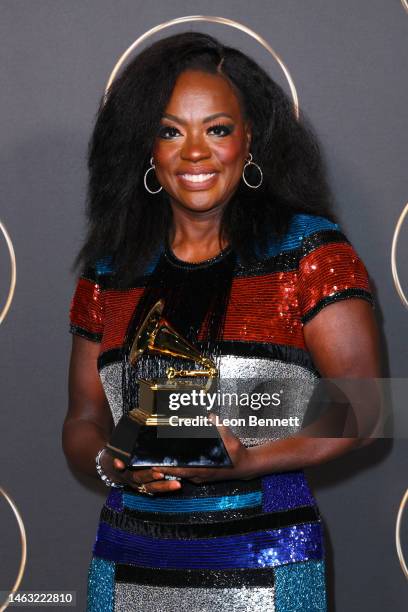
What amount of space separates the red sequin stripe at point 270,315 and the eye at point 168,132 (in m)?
0.30

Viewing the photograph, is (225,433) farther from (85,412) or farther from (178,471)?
Answer: (85,412)

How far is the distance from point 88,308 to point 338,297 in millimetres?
511

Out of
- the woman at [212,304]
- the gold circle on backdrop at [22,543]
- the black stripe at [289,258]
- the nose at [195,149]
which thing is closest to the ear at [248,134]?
the woman at [212,304]

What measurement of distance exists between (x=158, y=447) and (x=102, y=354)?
14.4 inches

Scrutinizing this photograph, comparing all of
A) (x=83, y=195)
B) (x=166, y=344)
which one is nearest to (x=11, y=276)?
(x=83, y=195)

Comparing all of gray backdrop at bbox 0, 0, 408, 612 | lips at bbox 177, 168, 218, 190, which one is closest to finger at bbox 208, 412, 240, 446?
lips at bbox 177, 168, 218, 190

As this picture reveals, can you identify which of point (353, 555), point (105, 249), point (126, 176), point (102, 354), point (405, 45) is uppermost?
point (405, 45)

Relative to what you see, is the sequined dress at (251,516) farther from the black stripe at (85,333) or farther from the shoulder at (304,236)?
the black stripe at (85,333)

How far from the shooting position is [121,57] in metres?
2.17

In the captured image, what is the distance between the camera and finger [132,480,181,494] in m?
1.43

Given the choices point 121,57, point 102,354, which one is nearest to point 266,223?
point 102,354

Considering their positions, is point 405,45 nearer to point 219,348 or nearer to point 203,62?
point 203,62

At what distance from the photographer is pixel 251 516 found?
1.55 metres

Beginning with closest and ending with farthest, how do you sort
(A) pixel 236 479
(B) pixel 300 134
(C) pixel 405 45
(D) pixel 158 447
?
(D) pixel 158 447 < (A) pixel 236 479 < (B) pixel 300 134 < (C) pixel 405 45
